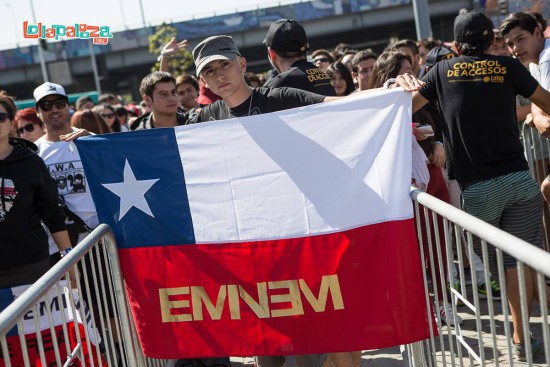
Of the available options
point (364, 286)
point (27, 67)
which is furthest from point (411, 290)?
point (27, 67)

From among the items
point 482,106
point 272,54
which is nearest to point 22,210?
point 272,54

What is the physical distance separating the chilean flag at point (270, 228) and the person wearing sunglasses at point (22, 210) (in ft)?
2.34

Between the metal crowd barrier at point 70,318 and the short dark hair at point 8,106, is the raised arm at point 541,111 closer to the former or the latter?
the metal crowd barrier at point 70,318

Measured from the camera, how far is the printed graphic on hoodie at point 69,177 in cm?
568

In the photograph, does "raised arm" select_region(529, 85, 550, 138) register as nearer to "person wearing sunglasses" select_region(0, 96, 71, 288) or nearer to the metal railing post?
the metal railing post

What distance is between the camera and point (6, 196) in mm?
4629

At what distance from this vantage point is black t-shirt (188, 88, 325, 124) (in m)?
4.19

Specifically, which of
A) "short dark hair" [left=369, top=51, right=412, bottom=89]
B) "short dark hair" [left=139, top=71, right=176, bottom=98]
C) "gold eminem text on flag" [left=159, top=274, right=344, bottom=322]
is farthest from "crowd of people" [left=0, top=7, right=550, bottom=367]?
"short dark hair" [left=139, top=71, right=176, bottom=98]

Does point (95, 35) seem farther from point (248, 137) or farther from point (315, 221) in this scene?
point (315, 221)

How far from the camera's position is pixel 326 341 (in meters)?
3.91

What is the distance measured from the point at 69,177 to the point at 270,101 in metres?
2.18

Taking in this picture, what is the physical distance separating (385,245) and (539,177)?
347 centimetres

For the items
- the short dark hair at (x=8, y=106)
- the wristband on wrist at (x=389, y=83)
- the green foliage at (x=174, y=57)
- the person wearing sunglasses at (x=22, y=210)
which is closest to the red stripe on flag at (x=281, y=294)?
the wristband on wrist at (x=389, y=83)

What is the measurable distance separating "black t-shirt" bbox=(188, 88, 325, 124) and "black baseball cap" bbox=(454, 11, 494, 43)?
1.20 metres
